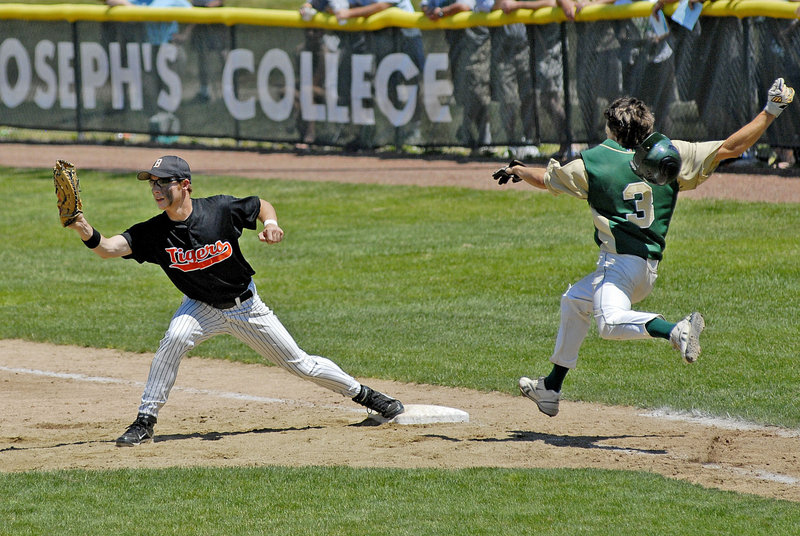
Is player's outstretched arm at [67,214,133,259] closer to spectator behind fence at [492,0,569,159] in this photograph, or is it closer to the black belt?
the black belt

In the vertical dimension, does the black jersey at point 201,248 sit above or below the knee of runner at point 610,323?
above

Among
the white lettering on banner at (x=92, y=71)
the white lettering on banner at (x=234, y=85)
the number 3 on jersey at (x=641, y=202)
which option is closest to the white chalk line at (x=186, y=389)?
the number 3 on jersey at (x=641, y=202)

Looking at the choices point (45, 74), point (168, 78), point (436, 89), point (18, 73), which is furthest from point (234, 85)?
point (18, 73)

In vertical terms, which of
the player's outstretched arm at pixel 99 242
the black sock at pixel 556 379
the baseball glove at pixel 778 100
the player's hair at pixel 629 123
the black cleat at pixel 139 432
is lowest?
the black cleat at pixel 139 432

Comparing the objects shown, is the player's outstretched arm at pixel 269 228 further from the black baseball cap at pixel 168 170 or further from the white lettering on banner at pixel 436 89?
the white lettering on banner at pixel 436 89

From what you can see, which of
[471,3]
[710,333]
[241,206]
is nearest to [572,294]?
[241,206]

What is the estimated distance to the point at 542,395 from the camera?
263 inches

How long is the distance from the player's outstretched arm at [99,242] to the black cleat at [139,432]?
3.09ft

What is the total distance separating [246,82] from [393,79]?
270 centimetres

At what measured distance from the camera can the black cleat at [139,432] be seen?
6.52 m

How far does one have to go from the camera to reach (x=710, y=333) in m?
9.22

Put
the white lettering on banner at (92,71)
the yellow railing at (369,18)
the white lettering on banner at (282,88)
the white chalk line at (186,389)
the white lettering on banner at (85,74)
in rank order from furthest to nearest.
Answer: the white lettering on banner at (92,71) < the white lettering on banner at (85,74) < the white lettering on banner at (282,88) < the yellow railing at (369,18) < the white chalk line at (186,389)

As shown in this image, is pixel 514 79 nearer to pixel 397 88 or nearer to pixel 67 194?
pixel 397 88

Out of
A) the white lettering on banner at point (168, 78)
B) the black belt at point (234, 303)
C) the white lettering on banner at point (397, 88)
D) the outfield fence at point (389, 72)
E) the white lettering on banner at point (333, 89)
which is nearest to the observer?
the black belt at point (234, 303)
